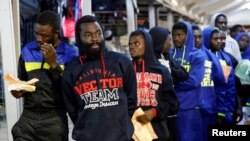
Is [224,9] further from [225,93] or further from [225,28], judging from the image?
[225,93]

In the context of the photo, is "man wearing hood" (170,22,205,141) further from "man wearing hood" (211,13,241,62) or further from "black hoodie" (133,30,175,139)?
"man wearing hood" (211,13,241,62)

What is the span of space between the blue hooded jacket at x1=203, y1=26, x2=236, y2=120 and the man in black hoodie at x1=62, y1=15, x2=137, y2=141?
2.30 metres

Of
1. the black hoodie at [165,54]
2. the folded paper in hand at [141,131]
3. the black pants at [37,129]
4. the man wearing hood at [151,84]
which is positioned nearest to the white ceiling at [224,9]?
the black hoodie at [165,54]

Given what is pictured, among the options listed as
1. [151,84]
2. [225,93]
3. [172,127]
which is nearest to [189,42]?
[225,93]

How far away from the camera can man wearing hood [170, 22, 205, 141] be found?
4.96 metres

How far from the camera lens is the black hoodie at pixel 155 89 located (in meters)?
3.95

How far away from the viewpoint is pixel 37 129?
3.38 m

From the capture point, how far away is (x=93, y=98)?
10.3ft

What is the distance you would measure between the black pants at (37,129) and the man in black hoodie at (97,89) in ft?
0.65

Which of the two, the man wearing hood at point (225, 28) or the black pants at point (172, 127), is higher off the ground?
the man wearing hood at point (225, 28)

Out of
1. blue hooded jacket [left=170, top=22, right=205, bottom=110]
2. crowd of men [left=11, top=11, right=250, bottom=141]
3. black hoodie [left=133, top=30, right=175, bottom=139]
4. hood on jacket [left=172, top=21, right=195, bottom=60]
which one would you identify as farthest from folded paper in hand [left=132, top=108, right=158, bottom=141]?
hood on jacket [left=172, top=21, right=195, bottom=60]

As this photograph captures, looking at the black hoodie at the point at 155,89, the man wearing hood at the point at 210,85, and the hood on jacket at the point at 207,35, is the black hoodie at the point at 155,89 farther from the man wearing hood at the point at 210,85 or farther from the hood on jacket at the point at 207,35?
the hood on jacket at the point at 207,35

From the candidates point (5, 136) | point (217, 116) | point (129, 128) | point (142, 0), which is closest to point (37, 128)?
point (129, 128)

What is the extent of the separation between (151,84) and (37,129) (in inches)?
41.6
